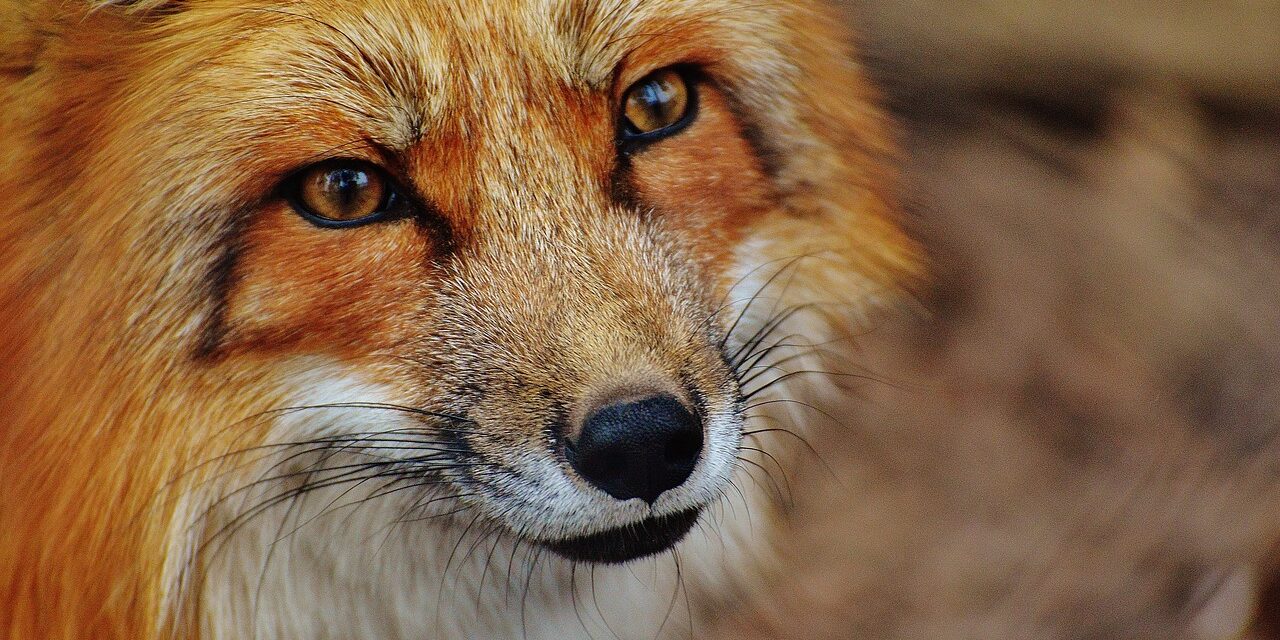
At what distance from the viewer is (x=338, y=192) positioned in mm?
1549

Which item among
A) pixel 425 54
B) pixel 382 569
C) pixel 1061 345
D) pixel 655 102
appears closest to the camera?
pixel 425 54

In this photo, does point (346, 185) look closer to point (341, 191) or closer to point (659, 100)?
point (341, 191)

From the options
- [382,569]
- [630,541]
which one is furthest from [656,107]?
[382,569]

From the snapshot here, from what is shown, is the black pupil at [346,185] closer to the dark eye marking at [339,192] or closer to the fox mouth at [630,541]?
the dark eye marking at [339,192]

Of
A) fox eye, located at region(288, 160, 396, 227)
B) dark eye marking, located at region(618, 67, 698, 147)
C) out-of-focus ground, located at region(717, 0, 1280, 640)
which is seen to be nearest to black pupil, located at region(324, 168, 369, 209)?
fox eye, located at region(288, 160, 396, 227)

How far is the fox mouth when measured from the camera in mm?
1584

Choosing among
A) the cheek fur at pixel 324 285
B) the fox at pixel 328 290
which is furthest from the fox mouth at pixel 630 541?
the cheek fur at pixel 324 285

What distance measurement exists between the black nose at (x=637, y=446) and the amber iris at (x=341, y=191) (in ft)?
1.43

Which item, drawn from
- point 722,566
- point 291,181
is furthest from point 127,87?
point 722,566

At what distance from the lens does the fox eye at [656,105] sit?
5.64 feet

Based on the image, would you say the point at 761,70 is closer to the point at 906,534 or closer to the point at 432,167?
the point at 432,167

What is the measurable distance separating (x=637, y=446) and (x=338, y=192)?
0.53 meters

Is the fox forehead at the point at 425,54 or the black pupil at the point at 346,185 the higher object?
the fox forehead at the point at 425,54

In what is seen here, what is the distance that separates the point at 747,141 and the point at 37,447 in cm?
114
